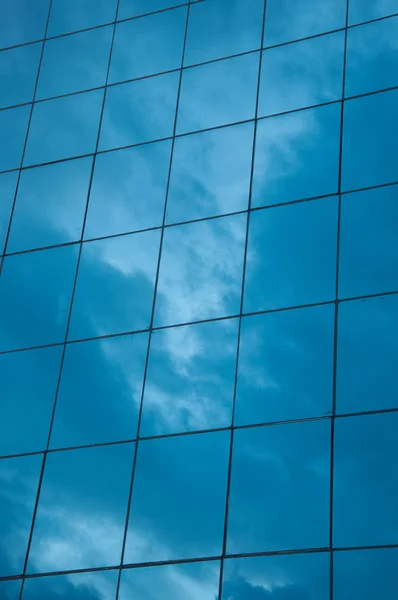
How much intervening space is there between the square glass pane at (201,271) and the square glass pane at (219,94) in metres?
2.27

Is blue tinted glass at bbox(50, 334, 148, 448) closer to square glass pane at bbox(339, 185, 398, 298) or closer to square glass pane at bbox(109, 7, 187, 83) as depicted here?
square glass pane at bbox(339, 185, 398, 298)

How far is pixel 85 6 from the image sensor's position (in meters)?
23.6

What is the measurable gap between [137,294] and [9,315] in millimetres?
2517

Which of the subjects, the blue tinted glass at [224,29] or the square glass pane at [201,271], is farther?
the blue tinted glass at [224,29]

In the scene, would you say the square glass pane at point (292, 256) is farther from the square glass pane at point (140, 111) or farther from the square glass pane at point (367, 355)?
the square glass pane at point (140, 111)

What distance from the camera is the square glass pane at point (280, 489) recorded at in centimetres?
1609

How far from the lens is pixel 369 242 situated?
58.9 ft

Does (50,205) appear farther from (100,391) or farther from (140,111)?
(100,391)

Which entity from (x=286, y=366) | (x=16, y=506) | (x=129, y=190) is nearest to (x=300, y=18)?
(x=129, y=190)

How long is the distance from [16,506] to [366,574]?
5943 millimetres

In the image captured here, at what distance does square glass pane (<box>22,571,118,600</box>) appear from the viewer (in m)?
16.9

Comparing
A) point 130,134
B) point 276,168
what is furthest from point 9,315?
point 276,168

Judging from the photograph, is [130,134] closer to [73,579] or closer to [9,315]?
[9,315]

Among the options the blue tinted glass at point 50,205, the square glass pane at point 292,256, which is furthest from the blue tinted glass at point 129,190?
the square glass pane at point 292,256
